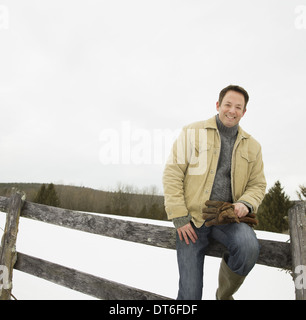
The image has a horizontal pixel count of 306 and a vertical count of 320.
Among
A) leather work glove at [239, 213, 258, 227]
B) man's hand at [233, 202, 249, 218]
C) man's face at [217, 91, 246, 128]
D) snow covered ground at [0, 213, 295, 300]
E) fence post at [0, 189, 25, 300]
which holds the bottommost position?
snow covered ground at [0, 213, 295, 300]

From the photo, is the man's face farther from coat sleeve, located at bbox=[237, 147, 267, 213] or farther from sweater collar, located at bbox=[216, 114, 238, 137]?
coat sleeve, located at bbox=[237, 147, 267, 213]

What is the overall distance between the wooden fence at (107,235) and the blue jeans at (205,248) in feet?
0.49

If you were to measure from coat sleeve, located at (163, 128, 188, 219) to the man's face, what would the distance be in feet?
1.22

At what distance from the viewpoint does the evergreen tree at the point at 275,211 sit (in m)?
14.6

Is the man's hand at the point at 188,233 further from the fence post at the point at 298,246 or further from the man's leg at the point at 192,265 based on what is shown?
the fence post at the point at 298,246

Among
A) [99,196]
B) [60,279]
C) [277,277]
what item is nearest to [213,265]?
[277,277]

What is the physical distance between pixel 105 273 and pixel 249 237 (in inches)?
170

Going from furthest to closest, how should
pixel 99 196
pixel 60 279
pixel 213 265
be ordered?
pixel 99 196 → pixel 213 265 → pixel 60 279

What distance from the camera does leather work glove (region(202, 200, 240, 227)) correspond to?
174 centimetres

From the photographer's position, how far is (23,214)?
2975 mm

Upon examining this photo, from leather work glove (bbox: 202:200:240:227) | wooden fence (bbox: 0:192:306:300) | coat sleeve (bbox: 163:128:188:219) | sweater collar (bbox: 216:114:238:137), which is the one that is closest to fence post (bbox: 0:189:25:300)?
wooden fence (bbox: 0:192:306:300)

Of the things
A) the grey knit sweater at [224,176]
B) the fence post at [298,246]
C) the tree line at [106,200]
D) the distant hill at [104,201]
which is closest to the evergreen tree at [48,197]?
the tree line at [106,200]

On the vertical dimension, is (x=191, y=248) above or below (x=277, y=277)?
above
